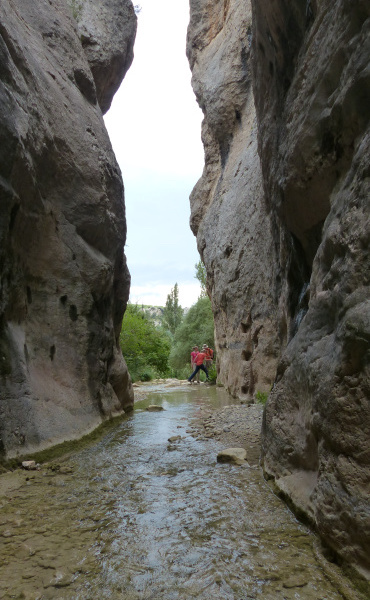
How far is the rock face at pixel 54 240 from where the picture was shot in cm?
545

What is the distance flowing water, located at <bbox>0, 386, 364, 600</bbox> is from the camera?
241cm

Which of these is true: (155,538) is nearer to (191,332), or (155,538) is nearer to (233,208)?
(233,208)

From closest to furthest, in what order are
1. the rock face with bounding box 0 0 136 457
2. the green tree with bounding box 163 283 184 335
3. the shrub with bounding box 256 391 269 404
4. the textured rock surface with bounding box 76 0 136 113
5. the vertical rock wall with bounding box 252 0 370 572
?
1. the vertical rock wall with bounding box 252 0 370 572
2. the rock face with bounding box 0 0 136 457
3. the shrub with bounding box 256 391 269 404
4. the textured rock surface with bounding box 76 0 136 113
5. the green tree with bounding box 163 283 184 335

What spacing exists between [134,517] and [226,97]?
59.1 ft

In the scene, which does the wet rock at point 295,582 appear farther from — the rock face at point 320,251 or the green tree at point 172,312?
the green tree at point 172,312

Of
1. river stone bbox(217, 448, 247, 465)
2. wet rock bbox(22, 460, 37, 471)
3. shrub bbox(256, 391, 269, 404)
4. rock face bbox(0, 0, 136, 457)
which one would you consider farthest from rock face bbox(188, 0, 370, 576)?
shrub bbox(256, 391, 269, 404)

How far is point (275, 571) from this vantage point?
8.36 feet

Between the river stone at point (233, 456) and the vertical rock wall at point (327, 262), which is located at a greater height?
the vertical rock wall at point (327, 262)

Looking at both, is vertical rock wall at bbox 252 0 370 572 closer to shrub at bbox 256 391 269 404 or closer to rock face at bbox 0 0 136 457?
rock face at bbox 0 0 136 457

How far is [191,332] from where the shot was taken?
99.1 ft

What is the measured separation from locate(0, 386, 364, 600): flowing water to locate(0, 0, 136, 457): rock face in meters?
1.27

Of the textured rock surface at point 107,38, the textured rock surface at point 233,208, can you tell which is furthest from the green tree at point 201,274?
the textured rock surface at point 107,38

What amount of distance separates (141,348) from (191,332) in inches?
236

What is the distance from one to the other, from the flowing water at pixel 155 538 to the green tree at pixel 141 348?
1718cm
